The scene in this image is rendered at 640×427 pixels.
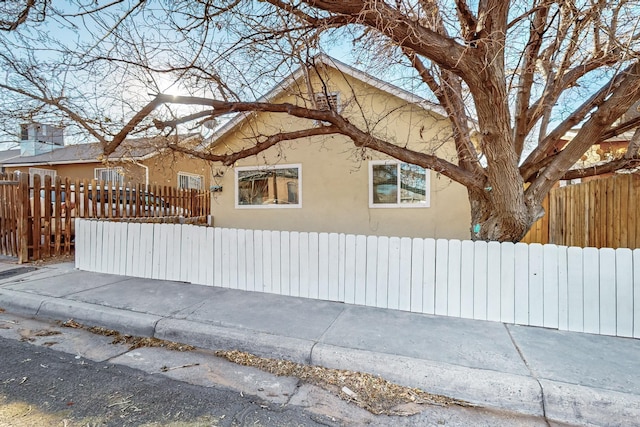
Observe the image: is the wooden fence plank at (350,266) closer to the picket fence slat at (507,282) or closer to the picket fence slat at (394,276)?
the picket fence slat at (394,276)

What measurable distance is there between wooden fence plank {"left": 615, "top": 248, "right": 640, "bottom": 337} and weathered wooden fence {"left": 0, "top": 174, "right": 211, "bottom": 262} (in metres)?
9.65

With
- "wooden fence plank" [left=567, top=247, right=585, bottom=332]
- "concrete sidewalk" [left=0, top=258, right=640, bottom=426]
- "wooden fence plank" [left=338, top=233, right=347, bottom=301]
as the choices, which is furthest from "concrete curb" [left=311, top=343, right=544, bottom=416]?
"wooden fence plank" [left=567, top=247, right=585, bottom=332]

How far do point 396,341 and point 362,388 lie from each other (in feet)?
2.48

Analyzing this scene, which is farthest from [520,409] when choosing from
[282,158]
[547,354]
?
[282,158]

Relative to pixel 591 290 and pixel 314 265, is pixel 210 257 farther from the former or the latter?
pixel 591 290

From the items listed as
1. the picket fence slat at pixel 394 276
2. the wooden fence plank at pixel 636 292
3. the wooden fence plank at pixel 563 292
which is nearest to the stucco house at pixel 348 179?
the picket fence slat at pixel 394 276

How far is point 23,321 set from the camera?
418 cm

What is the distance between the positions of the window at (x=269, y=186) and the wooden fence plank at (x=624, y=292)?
21.1 ft

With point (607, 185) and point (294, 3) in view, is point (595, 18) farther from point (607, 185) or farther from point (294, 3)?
point (294, 3)

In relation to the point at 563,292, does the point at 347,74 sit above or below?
→ above

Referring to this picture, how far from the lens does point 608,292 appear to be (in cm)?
355

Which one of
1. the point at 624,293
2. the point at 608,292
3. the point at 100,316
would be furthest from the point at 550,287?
the point at 100,316

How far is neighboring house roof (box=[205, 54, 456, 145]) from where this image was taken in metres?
5.87

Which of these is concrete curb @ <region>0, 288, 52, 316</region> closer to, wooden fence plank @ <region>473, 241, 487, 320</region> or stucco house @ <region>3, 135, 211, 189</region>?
wooden fence plank @ <region>473, 241, 487, 320</region>
